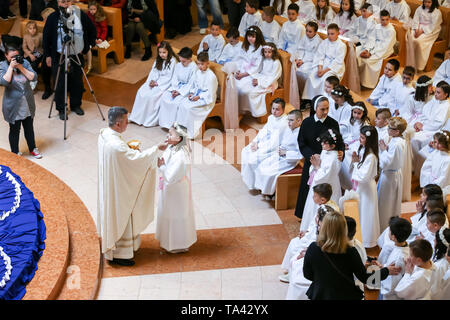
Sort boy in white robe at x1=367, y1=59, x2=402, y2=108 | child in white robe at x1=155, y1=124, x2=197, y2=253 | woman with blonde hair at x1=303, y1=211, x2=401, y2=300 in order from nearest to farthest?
woman with blonde hair at x1=303, y1=211, x2=401, y2=300, child in white robe at x1=155, y1=124, x2=197, y2=253, boy in white robe at x1=367, y1=59, x2=402, y2=108

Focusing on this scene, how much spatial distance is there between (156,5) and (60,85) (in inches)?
116

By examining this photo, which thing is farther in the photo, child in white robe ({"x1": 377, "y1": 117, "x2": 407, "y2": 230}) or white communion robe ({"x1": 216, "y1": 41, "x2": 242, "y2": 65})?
white communion robe ({"x1": 216, "y1": 41, "x2": 242, "y2": 65})

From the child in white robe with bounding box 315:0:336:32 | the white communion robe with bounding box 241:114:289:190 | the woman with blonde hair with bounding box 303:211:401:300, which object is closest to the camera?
the woman with blonde hair with bounding box 303:211:401:300

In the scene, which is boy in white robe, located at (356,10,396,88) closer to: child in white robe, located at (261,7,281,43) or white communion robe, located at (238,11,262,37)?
child in white robe, located at (261,7,281,43)

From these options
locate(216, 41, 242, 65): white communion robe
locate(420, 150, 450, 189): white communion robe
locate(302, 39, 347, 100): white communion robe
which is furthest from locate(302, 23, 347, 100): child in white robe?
locate(420, 150, 450, 189): white communion robe

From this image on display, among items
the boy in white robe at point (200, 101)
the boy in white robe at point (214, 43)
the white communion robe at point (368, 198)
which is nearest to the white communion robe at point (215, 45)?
the boy in white robe at point (214, 43)

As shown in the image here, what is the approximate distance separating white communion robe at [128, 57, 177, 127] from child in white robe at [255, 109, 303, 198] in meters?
2.09

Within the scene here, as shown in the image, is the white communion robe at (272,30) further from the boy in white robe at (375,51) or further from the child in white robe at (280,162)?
the child in white robe at (280,162)

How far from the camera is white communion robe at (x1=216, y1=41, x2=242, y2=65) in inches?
377

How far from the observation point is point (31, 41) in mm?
9555

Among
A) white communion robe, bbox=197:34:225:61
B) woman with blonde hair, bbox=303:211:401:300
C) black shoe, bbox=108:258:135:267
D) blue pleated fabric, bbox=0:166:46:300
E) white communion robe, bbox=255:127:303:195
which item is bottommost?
black shoe, bbox=108:258:135:267

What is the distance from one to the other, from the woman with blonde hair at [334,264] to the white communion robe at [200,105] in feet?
13.4

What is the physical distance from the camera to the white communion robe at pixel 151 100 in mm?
8953

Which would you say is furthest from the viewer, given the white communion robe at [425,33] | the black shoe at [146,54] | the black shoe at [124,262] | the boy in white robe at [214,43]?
the black shoe at [146,54]
